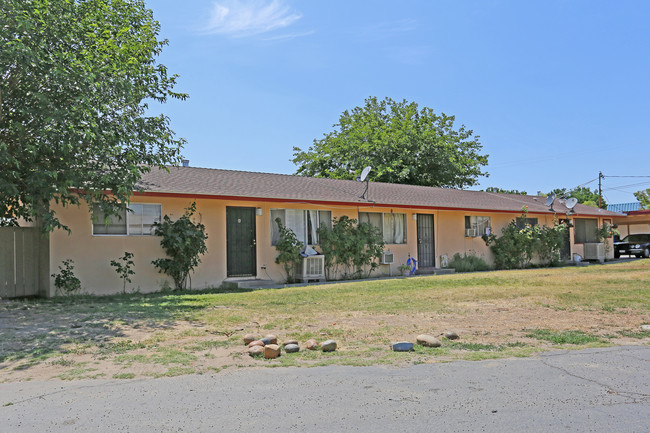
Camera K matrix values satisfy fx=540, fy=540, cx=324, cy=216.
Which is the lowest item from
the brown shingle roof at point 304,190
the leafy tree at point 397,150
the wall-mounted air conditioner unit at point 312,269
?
the wall-mounted air conditioner unit at point 312,269

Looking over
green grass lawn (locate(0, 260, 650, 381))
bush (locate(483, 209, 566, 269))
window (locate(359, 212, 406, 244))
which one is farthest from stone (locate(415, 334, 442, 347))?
bush (locate(483, 209, 566, 269))

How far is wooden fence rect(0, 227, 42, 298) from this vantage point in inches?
494

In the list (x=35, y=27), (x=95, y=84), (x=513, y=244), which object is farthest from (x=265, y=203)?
(x=513, y=244)

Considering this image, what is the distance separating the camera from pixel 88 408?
430cm

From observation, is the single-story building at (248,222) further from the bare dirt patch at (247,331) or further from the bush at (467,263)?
the bare dirt patch at (247,331)

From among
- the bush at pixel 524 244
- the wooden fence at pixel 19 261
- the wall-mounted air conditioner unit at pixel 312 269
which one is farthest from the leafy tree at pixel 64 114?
the bush at pixel 524 244

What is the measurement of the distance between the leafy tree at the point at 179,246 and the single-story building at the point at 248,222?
27cm

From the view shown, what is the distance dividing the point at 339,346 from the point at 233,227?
31.1 feet

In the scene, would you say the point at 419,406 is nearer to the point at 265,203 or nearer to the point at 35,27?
the point at 35,27

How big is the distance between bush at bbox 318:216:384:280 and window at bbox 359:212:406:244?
0.55m

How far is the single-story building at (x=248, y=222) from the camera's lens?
43.3 ft

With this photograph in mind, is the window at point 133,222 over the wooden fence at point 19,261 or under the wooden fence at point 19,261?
over

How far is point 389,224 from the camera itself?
19.2m

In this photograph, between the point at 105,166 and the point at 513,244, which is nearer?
the point at 105,166
